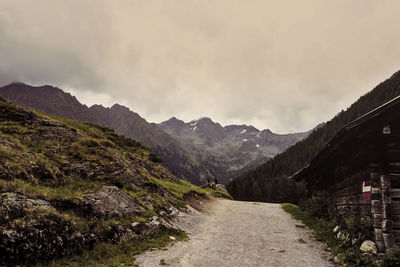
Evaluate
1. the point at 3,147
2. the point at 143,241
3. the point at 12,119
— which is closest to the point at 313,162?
the point at 143,241

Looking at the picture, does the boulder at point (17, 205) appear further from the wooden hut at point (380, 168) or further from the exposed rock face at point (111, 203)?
the wooden hut at point (380, 168)

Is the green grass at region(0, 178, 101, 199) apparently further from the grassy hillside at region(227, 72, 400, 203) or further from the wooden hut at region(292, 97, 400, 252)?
the grassy hillside at region(227, 72, 400, 203)

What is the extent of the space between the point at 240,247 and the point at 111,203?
8196 millimetres

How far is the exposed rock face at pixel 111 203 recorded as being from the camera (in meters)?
12.0

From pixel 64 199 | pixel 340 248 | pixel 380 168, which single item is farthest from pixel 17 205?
pixel 380 168

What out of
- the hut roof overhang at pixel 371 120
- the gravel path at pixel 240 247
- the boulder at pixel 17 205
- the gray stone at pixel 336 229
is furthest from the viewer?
the gray stone at pixel 336 229

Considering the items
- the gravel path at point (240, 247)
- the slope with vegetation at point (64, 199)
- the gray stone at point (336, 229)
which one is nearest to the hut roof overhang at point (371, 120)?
the gravel path at point (240, 247)

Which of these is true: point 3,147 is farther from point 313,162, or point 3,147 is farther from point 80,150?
point 313,162

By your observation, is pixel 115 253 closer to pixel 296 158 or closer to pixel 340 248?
pixel 340 248

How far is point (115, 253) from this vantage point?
991 centimetres

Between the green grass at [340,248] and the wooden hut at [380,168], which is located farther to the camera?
the wooden hut at [380,168]

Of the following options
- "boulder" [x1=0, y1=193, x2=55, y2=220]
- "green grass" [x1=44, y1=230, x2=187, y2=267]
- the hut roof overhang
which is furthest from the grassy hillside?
"boulder" [x1=0, y1=193, x2=55, y2=220]

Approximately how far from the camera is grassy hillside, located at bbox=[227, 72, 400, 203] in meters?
105

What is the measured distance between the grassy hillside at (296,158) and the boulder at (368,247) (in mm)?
92577
